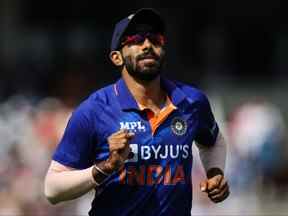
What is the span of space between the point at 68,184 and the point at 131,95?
1.95 ft

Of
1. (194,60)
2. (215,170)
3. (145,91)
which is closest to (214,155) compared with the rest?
(215,170)

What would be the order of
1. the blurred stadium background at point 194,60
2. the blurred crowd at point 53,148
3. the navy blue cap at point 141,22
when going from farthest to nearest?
the blurred stadium background at point 194,60, the blurred crowd at point 53,148, the navy blue cap at point 141,22

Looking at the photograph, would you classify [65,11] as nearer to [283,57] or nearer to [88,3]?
[88,3]

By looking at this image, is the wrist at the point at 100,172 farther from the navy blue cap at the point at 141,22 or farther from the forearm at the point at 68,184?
the navy blue cap at the point at 141,22

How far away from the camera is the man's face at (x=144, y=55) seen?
680 cm

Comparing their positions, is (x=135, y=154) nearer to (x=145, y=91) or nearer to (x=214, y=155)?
(x=145, y=91)

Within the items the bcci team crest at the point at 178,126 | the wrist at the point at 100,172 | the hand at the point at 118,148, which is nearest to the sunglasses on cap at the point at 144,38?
the bcci team crest at the point at 178,126

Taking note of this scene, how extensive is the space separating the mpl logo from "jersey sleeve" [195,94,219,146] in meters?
0.44

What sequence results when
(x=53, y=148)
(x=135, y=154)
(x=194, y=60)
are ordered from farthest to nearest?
(x=194, y=60) < (x=53, y=148) < (x=135, y=154)

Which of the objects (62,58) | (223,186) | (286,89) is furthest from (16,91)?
(223,186)

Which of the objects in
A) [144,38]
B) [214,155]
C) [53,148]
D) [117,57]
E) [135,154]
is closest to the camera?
[135,154]

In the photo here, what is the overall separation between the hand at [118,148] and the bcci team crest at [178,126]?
42 cm

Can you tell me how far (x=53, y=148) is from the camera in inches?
519

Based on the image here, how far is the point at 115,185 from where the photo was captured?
22.3 feet
